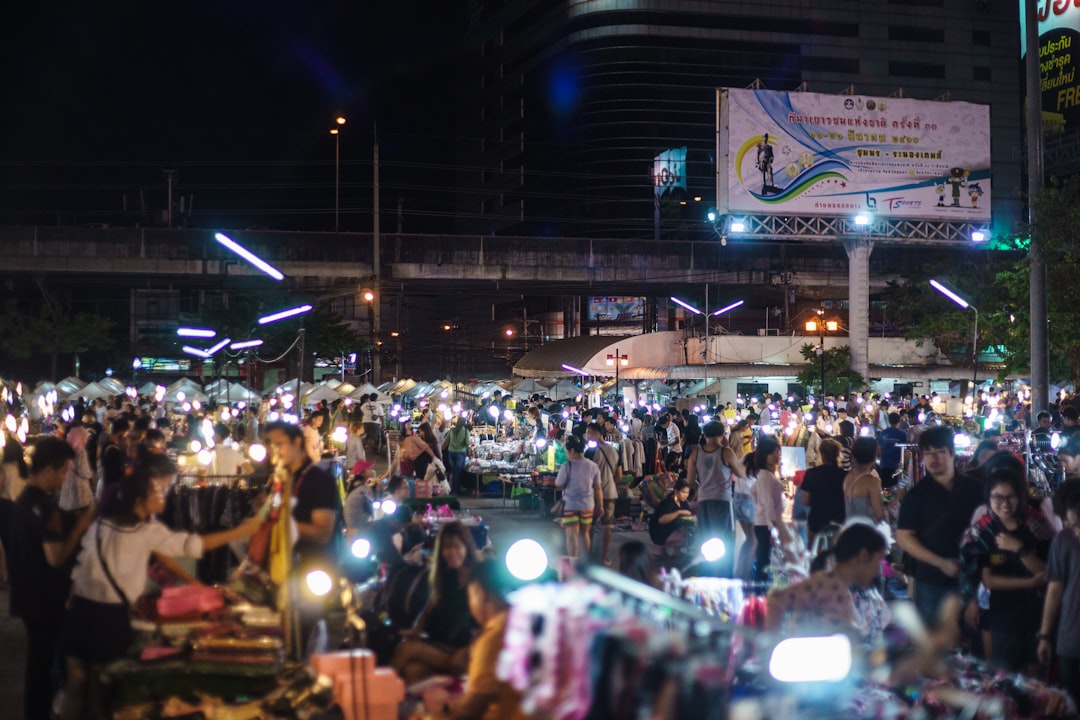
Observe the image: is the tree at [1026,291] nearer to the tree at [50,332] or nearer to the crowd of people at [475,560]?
the crowd of people at [475,560]

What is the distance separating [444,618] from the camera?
22.4 ft

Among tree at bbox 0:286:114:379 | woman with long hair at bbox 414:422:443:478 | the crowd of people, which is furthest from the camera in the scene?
tree at bbox 0:286:114:379

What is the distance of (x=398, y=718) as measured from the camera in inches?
219

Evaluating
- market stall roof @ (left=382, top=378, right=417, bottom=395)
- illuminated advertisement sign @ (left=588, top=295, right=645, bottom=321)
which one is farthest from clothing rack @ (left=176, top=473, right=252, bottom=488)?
illuminated advertisement sign @ (left=588, top=295, right=645, bottom=321)

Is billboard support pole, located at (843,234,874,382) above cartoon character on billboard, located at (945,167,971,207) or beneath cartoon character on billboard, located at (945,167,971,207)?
beneath

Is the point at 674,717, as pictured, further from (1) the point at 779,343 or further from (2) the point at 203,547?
(1) the point at 779,343

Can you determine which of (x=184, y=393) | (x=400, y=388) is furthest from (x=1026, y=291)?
(x=400, y=388)

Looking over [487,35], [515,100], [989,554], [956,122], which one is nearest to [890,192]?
[956,122]

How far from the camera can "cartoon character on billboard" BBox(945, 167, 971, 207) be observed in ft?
119

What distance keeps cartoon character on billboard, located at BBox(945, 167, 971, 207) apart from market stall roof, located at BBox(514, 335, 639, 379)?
46.7 feet

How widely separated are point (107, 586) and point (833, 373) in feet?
111

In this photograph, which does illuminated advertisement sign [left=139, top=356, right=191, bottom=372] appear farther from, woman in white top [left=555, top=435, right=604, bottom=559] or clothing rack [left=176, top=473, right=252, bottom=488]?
woman in white top [left=555, top=435, right=604, bottom=559]

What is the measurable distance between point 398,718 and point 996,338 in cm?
2528

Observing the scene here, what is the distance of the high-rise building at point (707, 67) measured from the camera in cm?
8462
